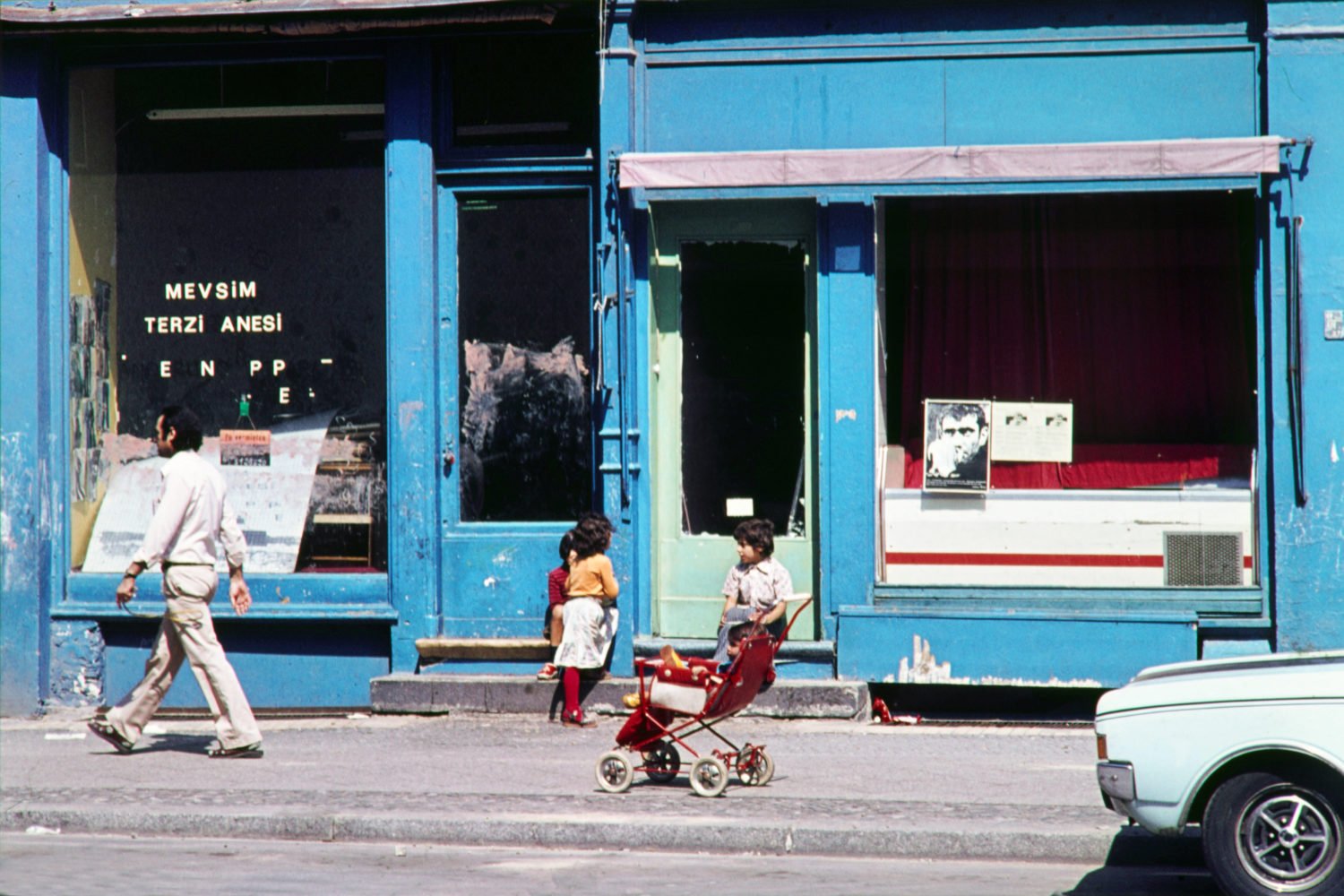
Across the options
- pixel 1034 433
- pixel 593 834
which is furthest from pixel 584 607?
pixel 1034 433

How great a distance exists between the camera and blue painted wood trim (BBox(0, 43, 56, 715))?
11.5 m

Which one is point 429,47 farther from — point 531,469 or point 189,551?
point 189,551

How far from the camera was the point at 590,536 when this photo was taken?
10719 mm

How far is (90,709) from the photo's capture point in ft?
38.0

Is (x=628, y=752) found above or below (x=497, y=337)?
below

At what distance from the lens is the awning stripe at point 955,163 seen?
10.4m

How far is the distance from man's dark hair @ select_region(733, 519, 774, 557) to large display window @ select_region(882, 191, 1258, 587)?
99cm

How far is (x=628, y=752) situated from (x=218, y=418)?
15.0 ft

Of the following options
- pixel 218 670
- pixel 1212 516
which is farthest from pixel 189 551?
pixel 1212 516

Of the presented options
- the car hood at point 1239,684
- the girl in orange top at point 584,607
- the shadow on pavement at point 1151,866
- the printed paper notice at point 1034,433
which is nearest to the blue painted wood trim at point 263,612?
the girl in orange top at point 584,607

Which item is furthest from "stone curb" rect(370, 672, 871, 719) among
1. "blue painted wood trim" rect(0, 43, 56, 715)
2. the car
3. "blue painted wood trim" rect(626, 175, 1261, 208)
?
the car

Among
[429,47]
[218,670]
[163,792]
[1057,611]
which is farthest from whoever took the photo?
[429,47]

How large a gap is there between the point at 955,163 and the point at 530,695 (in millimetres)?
4547

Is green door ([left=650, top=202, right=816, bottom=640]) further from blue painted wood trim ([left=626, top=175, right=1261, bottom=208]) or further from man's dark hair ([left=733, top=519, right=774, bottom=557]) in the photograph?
man's dark hair ([left=733, top=519, right=774, bottom=557])
